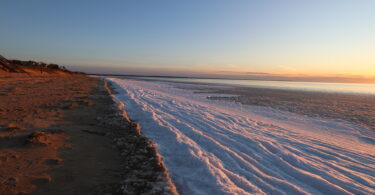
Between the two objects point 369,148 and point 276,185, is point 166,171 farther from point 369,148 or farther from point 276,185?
point 369,148

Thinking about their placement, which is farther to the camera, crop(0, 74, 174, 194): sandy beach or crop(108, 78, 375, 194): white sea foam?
crop(108, 78, 375, 194): white sea foam

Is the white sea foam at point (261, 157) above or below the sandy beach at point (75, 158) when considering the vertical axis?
below

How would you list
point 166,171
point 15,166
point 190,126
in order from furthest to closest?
point 190,126, point 166,171, point 15,166

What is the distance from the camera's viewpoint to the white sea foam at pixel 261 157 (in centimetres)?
380

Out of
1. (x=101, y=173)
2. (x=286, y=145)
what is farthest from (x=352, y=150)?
(x=101, y=173)

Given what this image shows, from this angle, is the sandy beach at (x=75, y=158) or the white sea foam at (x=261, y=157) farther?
the white sea foam at (x=261, y=157)

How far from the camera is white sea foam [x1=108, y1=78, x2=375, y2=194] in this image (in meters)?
3.80

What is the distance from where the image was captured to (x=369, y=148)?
21.8 feet

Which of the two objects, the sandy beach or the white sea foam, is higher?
the sandy beach

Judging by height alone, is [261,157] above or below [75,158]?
below

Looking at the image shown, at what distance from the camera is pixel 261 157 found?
5094 mm

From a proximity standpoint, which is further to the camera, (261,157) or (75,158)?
(261,157)

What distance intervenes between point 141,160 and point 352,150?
6402mm

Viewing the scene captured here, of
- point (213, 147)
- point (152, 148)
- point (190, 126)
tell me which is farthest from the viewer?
point (190, 126)
